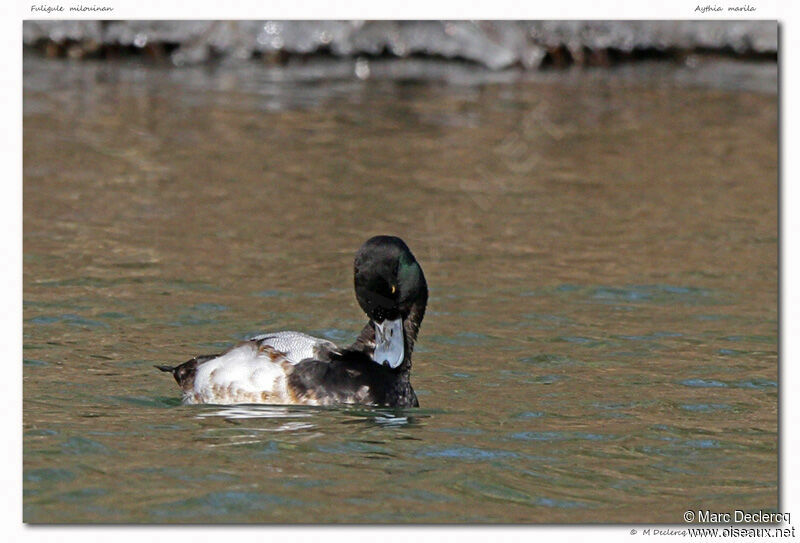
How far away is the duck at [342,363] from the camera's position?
7.81m

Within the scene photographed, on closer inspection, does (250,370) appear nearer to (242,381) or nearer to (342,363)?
(242,381)

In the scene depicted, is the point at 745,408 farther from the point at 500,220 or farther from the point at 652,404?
the point at 500,220

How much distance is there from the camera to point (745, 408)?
8.06 metres

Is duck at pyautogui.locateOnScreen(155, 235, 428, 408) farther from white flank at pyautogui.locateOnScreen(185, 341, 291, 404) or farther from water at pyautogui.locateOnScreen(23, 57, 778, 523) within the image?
water at pyautogui.locateOnScreen(23, 57, 778, 523)

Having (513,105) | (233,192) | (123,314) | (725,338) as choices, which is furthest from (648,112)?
(123,314)

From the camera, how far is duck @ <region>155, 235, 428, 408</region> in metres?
7.81

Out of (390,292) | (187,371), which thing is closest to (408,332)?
(390,292)

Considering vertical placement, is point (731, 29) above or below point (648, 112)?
above

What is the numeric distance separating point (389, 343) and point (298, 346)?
1.71 ft

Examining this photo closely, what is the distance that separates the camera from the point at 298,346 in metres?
7.98

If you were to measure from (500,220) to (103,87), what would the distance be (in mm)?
6562

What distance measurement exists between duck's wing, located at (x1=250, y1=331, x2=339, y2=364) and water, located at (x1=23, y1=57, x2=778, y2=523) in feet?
1.19

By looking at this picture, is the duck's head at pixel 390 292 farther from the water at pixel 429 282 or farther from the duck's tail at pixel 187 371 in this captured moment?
the duck's tail at pixel 187 371

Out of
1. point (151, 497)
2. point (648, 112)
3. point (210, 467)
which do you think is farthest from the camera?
point (648, 112)
